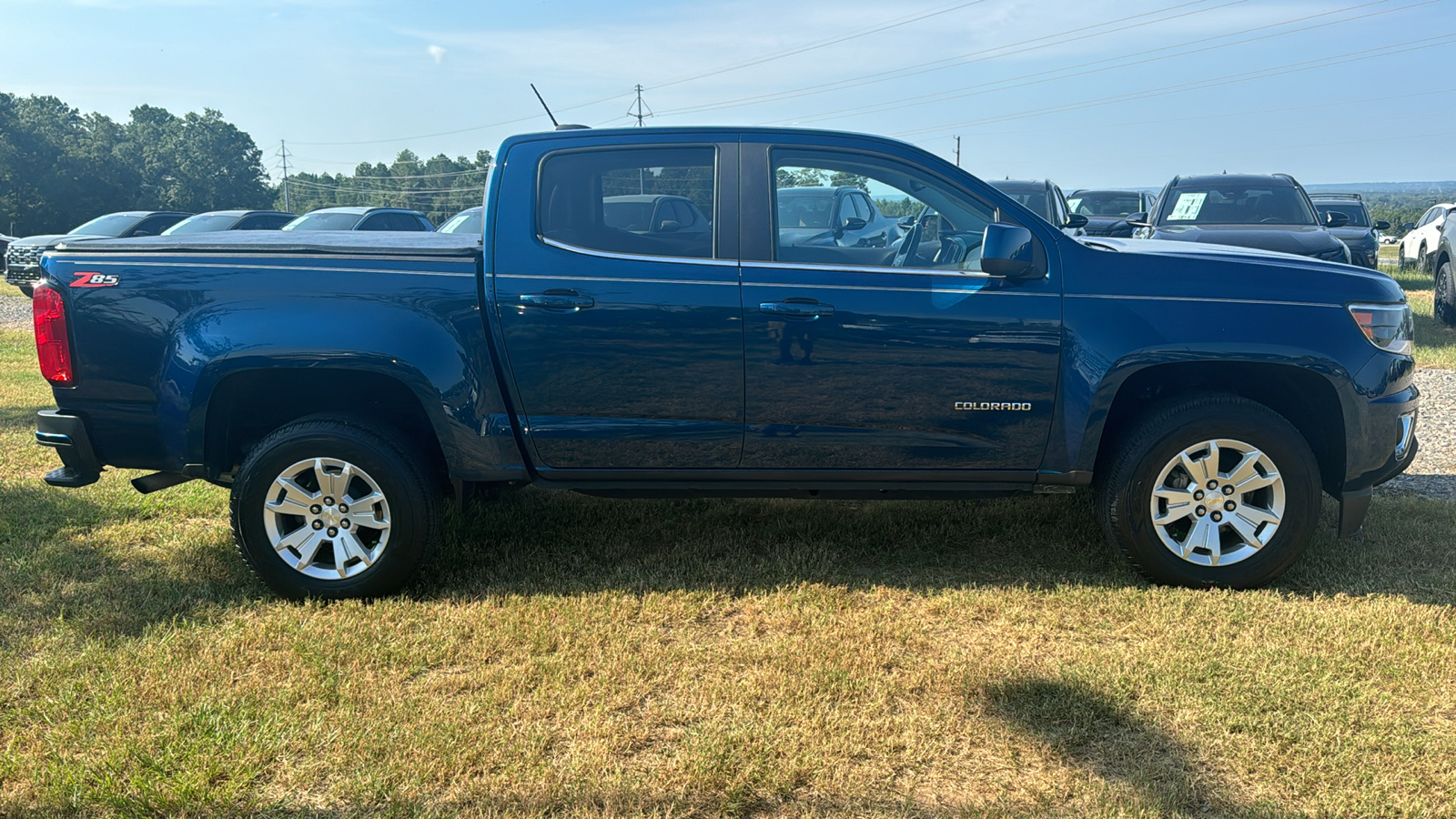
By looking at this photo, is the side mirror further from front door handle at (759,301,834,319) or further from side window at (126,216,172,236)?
side window at (126,216,172,236)

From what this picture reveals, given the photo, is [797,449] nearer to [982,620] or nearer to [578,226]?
[982,620]

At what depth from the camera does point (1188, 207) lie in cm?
1100

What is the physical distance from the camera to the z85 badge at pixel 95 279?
399 centimetres

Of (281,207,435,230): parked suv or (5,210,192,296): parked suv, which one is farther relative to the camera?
(5,210,192,296): parked suv

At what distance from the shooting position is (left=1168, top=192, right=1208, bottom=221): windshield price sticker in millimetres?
10828

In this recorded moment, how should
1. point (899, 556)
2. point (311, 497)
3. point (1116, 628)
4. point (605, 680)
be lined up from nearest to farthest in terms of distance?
point (605, 680)
point (1116, 628)
point (311, 497)
point (899, 556)

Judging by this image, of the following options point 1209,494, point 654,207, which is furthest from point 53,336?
point 1209,494

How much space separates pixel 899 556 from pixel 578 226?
2079mm

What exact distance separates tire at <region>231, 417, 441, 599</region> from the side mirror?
7.99ft

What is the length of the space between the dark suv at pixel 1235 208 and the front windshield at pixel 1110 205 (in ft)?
32.7

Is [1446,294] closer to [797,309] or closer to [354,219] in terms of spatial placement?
[797,309]

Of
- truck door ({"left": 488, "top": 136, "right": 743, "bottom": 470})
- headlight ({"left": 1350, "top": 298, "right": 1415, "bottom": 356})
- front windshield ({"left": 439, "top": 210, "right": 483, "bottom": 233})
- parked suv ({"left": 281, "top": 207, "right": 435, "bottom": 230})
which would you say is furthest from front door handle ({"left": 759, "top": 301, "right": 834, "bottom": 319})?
parked suv ({"left": 281, "top": 207, "right": 435, "bottom": 230})

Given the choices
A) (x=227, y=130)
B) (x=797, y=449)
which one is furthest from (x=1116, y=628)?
(x=227, y=130)

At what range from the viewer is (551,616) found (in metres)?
3.98
